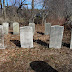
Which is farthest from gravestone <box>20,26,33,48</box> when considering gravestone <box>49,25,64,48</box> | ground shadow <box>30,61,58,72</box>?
ground shadow <box>30,61,58,72</box>

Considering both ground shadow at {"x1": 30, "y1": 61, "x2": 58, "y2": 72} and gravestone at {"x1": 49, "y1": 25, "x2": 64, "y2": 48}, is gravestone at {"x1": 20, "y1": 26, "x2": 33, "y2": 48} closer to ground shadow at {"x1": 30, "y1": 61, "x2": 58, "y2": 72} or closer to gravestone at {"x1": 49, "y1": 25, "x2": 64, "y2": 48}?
gravestone at {"x1": 49, "y1": 25, "x2": 64, "y2": 48}

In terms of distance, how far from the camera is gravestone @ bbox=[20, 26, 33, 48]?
4.81 metres

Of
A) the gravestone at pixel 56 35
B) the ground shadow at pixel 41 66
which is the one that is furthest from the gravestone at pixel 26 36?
the ground shadow at pixel 41 66

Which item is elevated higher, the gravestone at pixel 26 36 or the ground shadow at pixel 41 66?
the gravestone at pixel 26 36

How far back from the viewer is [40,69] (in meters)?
3.13

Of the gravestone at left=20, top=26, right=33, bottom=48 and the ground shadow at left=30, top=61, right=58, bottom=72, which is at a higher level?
the gravestone at left=20, top=26, right=33, bottom=48

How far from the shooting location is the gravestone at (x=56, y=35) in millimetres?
4770

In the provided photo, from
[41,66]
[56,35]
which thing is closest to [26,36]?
[56,35]

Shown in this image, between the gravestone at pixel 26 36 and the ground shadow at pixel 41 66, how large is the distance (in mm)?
1599

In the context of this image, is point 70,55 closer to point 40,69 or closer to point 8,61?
point 40,69

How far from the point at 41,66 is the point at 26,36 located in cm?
213

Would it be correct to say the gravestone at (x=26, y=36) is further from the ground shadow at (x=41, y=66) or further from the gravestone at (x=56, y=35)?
the ground shadow at (x=41, y=66)

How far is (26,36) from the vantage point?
491 centimetres

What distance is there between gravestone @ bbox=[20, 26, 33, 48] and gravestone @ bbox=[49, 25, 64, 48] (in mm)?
1233
